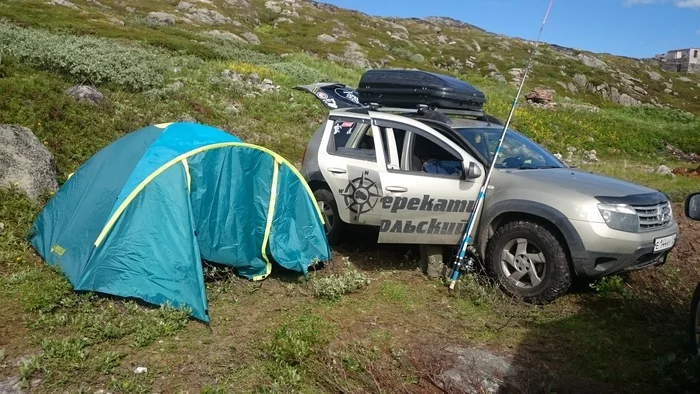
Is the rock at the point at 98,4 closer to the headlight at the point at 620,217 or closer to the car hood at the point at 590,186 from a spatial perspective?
the car hood at the point at 590,186

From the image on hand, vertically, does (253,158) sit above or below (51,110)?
above

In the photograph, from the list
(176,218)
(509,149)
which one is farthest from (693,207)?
(176,218)

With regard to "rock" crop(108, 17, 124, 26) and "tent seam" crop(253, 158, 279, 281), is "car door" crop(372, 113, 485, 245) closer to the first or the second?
"tent seam" crop(253, 158, 279, 281)

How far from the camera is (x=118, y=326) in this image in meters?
5.30

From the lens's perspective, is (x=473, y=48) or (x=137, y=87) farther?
(x=473, y=48)

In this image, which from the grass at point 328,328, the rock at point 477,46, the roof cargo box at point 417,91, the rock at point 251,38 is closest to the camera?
the grass at point 328,328

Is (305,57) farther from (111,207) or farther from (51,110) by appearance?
(111,207)

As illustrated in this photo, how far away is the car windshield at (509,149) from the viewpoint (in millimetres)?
6961

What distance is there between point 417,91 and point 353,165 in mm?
1441

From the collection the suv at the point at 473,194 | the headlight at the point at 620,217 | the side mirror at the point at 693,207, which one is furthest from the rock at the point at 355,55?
the side mirror at the point at 693,207

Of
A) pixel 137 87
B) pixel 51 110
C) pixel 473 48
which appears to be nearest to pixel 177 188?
pixel 51 110

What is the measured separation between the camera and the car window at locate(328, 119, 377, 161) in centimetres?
766

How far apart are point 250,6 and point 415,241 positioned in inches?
3127

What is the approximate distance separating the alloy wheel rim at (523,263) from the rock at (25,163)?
641 centimetres
